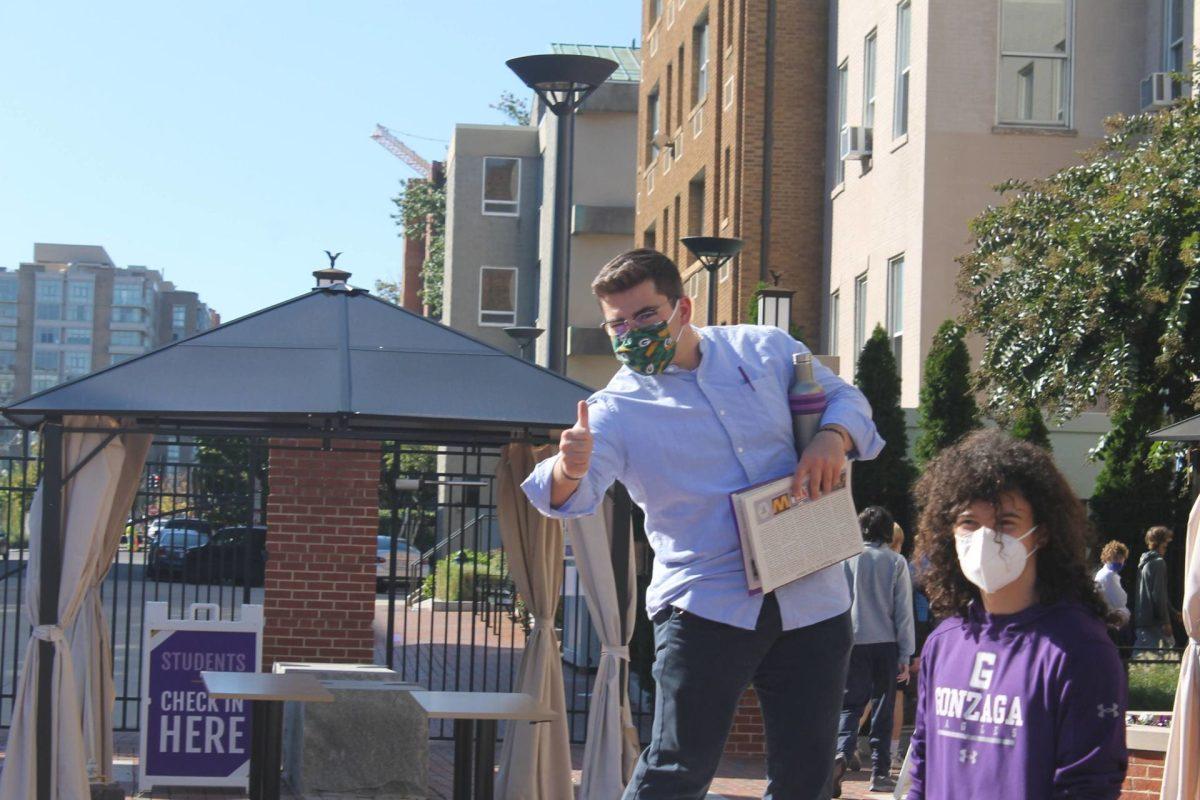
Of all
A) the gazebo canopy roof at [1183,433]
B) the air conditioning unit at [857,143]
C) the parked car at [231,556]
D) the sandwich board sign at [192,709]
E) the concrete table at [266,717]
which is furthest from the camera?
the air conditioning unit at [857,143]

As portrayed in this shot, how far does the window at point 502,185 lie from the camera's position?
51.1 metres

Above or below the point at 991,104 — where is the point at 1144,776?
below

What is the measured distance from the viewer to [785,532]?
4.21 metres

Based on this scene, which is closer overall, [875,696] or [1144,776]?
[1144,776]

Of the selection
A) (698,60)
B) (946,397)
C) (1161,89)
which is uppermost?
(698,60)

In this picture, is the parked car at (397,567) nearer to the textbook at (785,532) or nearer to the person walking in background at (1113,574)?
the person walking in background at (1113,574)

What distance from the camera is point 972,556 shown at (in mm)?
4043

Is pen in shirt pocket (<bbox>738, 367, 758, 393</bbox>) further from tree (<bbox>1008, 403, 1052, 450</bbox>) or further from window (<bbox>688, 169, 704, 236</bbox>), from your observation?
window (<bbox>688, 169, 704, 236</bbox>)

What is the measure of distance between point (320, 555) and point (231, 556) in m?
6.18

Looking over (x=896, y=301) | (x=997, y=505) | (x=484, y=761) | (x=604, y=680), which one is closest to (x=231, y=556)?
(x=896, y=301)

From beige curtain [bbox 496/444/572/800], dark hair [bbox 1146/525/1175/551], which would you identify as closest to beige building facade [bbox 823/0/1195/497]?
dark hair [bbox 1146/525/1175/551]

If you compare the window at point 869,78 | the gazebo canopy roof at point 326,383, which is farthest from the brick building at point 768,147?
the gazebo canopy roof at point 326,383

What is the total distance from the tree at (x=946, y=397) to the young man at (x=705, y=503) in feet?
50.6

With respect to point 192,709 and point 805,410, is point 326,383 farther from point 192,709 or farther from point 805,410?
point 805,410
